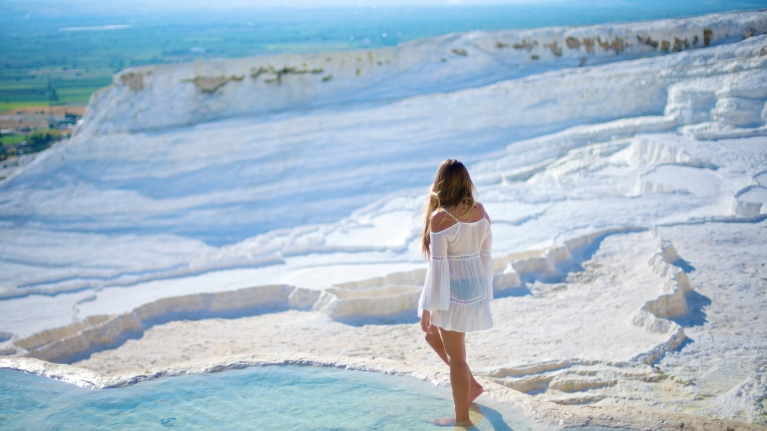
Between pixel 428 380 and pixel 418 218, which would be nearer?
pixel 428 380

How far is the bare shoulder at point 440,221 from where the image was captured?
300 cm

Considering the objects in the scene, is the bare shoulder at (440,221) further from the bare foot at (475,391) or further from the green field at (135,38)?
the green field at (135,38)

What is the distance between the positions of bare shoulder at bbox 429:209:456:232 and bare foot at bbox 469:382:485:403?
0.91 metres

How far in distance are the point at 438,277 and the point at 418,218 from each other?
5643 millimetres

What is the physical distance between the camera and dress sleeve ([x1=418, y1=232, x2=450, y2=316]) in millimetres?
3021

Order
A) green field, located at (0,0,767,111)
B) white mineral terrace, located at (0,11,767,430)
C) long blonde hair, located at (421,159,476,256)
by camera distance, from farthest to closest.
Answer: green field, located at (0,0,767,111)
white mineral terrace, located at (0,11,767,430)
long blonde hair, located at (421,159,476,256)

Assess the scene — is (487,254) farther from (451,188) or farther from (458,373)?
(458,373)

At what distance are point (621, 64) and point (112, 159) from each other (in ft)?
27.2

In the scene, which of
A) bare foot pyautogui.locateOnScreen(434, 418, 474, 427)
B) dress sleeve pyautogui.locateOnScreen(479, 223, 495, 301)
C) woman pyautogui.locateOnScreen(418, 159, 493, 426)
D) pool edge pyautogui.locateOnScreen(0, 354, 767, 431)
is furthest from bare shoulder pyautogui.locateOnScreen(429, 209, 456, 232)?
pool edge pyautogui.locateOnScreen(0, 354, 767, 431)

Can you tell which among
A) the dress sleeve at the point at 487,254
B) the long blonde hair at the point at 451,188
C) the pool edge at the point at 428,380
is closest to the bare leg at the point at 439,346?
the pool edge at the point at 428,380

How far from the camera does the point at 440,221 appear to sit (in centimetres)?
300

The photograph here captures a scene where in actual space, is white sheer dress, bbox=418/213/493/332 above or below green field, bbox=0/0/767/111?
below

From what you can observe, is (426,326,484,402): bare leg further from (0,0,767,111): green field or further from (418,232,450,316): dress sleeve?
(0,0,767,111): green field

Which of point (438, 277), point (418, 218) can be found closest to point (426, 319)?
point (438, 277)
